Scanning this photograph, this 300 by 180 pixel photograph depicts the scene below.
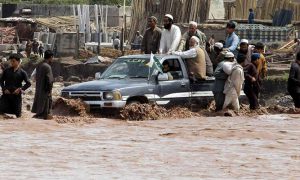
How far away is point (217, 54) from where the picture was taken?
21438 mm

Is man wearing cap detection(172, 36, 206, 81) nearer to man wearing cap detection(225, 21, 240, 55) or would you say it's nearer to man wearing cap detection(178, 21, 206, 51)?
man wearing cap detection(178, 21, 206, 51)

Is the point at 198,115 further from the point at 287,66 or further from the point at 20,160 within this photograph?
the point at 287,66

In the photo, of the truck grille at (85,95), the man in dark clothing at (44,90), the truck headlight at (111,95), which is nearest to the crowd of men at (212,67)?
the man in dark clothing at (44,90)

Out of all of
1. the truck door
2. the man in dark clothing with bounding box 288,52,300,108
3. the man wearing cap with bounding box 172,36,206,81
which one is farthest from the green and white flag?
the man in dark clothing with bounding box 288,52,300,108

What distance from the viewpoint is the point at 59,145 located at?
14820mm

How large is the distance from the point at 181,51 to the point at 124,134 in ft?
15.5

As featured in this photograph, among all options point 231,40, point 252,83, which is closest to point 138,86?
point 252,83

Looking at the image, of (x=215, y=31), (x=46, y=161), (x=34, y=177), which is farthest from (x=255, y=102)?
(x=215, y=31)

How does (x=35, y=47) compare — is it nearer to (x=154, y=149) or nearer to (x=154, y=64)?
(x=154, y=64)

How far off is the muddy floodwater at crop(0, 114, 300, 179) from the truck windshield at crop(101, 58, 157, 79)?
1.28 metres

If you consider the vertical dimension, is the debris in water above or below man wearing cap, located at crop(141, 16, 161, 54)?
below

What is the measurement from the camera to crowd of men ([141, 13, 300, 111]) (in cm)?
2023

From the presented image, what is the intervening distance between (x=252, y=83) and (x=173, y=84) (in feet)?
6.43

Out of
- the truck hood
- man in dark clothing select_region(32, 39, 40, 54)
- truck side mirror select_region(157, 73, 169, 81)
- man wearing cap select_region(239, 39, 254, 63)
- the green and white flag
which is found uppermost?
man wearing cap select_region(239, 39, 254, 63)
